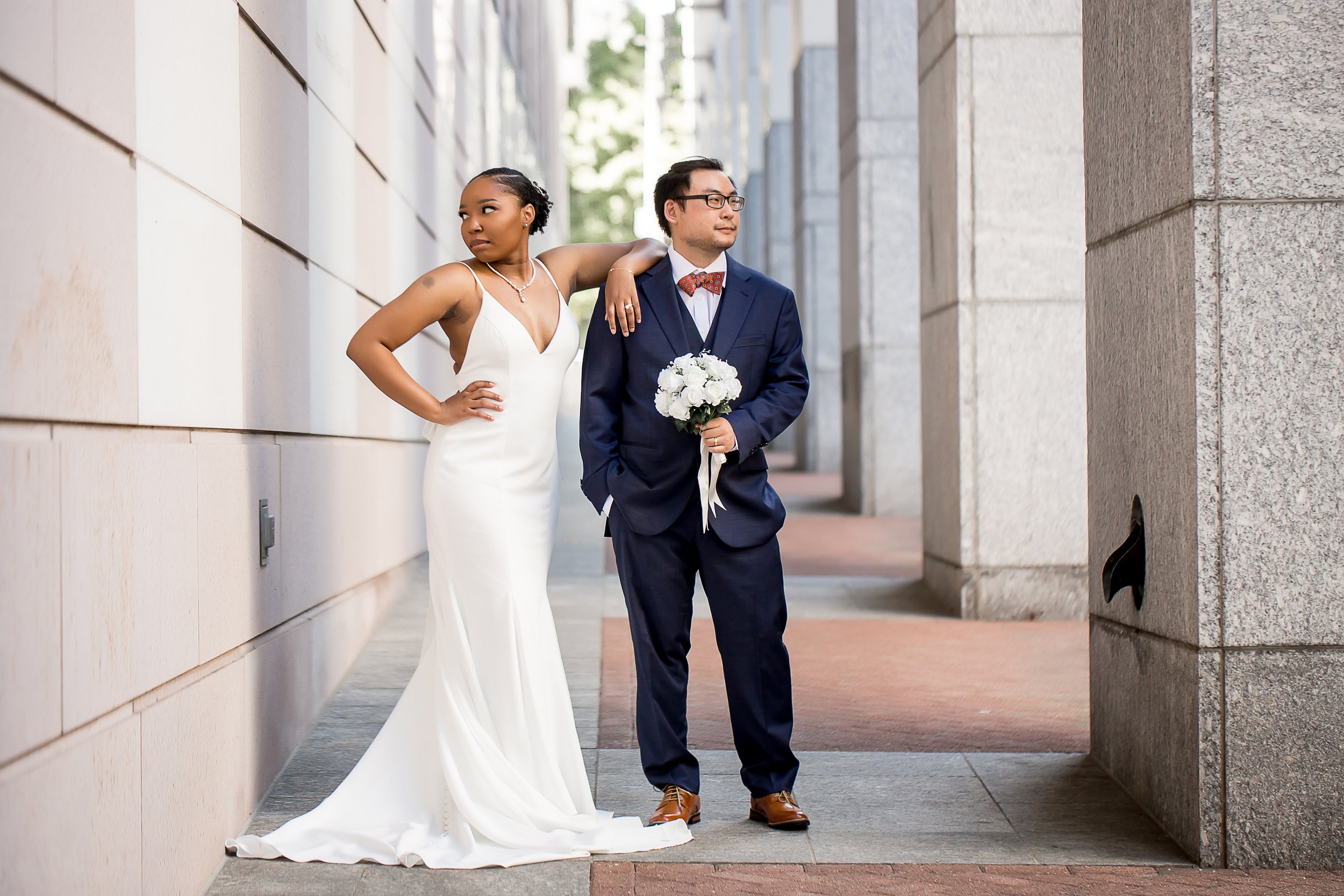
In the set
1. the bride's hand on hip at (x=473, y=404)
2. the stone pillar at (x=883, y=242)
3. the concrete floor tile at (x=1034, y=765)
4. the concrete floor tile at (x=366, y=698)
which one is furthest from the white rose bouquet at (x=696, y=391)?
the stone pillar at (x=883, y=242)

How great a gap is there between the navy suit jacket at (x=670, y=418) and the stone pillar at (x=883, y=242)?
10.1 m

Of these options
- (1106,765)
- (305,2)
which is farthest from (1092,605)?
(305,2)

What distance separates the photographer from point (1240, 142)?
402 cm

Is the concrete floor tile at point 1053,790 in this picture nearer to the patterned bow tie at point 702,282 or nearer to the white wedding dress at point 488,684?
the white wedding dress at point 488,684

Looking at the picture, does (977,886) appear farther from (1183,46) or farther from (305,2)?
(305,2)

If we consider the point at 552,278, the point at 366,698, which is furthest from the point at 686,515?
the point at 366,698

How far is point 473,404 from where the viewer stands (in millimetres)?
4227

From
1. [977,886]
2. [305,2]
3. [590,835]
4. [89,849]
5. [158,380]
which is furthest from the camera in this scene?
[305,2]

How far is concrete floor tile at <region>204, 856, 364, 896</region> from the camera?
151 inches

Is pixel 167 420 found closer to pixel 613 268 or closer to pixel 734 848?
pixel 613 268

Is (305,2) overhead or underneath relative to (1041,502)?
overhead

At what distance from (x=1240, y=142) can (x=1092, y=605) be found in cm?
191

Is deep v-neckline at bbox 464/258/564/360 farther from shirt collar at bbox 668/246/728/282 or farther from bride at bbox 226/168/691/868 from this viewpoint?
shirt collar at bbox 668/246/728/282

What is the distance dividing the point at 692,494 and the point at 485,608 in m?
0.76
